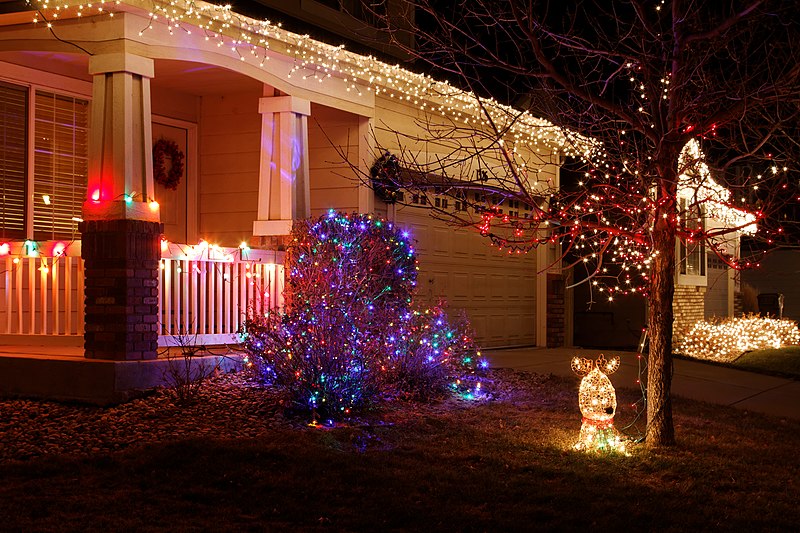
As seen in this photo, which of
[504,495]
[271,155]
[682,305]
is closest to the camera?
[504,495]

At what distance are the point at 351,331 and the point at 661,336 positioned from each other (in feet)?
8.62

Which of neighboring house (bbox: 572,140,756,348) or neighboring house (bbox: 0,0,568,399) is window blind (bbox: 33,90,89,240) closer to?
neighboring house (bbox: 0,0,568,399)

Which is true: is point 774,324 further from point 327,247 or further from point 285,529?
point 285,529

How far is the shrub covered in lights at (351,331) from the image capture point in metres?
7.61

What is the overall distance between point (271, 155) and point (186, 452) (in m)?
4.97

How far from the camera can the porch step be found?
797cm

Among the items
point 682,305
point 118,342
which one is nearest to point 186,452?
point 118,342

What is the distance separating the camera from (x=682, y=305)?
683 inches

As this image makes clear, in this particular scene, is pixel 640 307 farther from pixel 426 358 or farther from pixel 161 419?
pixel 161 419

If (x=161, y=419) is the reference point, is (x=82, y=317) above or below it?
above

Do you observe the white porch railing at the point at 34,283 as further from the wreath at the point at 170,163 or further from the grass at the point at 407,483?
the grass at the point at 407,483

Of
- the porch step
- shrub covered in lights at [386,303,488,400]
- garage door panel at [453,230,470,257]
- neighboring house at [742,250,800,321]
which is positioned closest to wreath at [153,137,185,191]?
the porch step

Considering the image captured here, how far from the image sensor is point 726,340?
16.5m

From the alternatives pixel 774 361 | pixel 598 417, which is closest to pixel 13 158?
pixel 598 417
